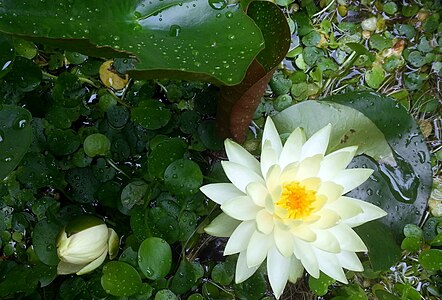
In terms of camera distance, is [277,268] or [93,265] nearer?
[277,268]

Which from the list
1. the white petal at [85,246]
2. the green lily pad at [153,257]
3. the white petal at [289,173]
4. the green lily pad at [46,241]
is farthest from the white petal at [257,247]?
the green lily pad at [46,241]

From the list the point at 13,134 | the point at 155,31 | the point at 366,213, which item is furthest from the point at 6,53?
the point at 366,213

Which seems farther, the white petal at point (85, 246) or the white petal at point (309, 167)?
the white petal at point (85, 246)

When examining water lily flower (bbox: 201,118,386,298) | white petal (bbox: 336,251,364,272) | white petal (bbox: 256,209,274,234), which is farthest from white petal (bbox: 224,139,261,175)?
white petal (bbox: 336,251,364,272)

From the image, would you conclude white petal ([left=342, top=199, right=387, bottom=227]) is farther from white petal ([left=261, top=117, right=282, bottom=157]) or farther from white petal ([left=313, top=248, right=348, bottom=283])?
white petal ([left=261, top=117, right=282, bottom=157])

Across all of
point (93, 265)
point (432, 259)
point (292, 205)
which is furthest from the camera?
point (432, 259)

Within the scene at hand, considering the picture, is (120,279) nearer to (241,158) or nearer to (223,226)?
(223,226)

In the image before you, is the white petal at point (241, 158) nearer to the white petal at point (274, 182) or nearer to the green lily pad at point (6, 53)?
the white petal at point (274, 182)
